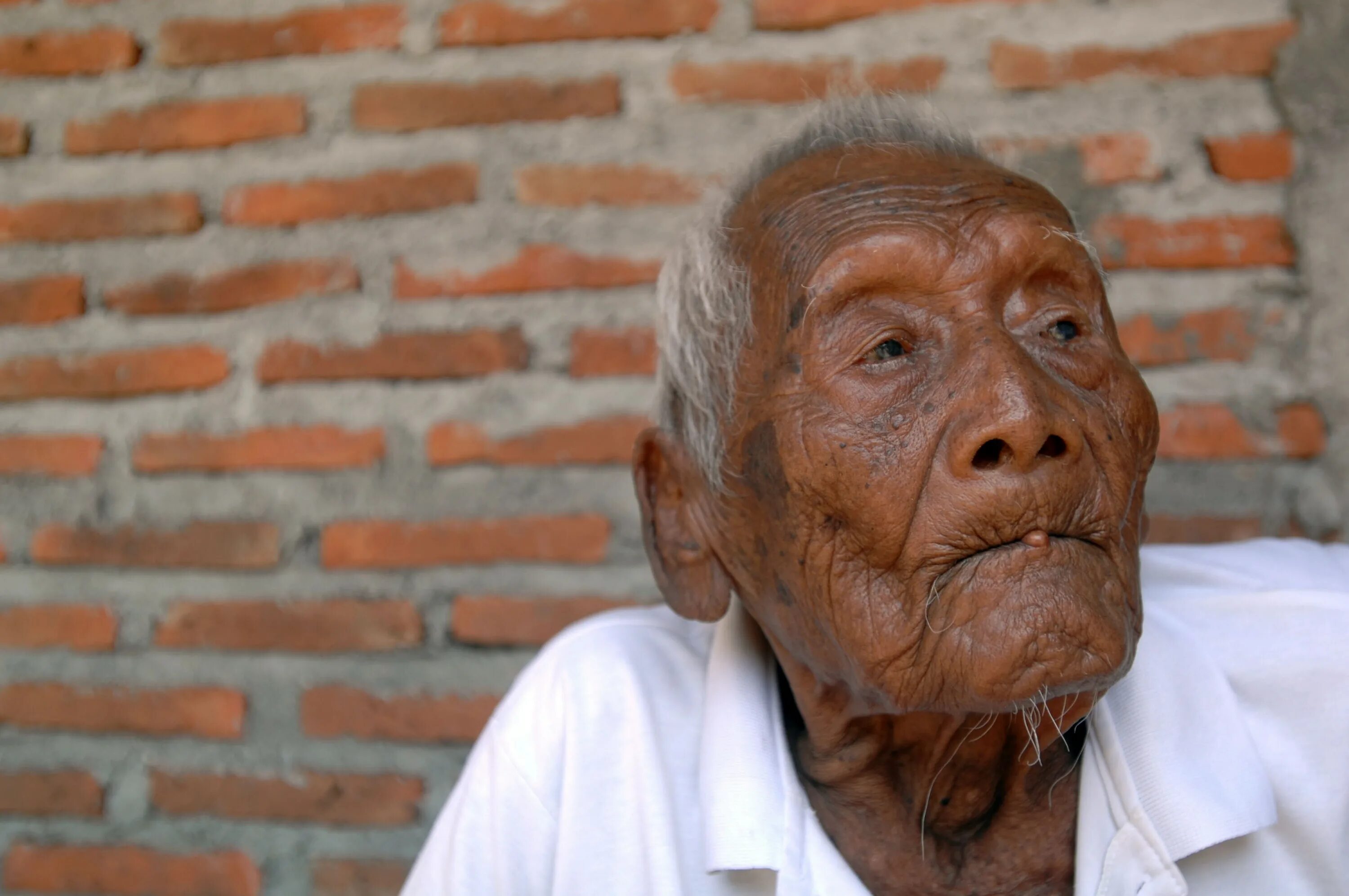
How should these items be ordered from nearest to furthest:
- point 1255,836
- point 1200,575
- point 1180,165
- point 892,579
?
point 892,579 < point 1255,836 < point 1200,575 < point 1180,165

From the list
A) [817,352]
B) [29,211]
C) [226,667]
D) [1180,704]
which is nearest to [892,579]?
[817,352]

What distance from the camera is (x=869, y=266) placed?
1.29 metres

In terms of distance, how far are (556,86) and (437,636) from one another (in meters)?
1.01

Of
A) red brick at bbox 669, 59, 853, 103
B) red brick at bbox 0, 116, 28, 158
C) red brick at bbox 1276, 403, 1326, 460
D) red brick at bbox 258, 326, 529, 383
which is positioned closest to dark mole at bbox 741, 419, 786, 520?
red brick at bbox 258, 326, 529, 383

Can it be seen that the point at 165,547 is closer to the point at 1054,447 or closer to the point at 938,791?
the point at 938,791

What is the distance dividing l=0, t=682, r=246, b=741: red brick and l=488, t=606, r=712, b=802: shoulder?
27.3 inches

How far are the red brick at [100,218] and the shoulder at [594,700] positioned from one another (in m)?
1.10

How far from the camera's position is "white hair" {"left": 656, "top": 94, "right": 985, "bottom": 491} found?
4.73 ft

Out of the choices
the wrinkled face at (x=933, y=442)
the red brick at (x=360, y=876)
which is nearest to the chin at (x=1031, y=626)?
the wrinkled face at (x=933, y=442)

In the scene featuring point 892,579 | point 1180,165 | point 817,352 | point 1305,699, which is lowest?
point 1305,699

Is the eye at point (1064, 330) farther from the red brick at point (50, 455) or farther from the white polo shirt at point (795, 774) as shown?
the red brick at point (50, 455)

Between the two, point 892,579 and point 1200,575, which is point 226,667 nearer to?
point 892,579

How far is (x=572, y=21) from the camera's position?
6.47 feet

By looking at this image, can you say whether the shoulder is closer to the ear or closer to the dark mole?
the ear
